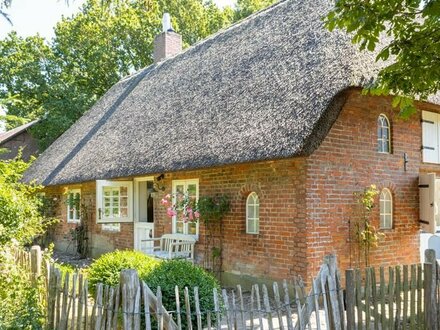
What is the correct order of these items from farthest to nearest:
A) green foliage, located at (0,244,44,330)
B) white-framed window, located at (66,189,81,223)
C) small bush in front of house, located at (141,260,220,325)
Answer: white-framed window, located at (66,189,81,223) < small bush in front of house, located at (141,260,220,325) < green foliage, located at (0,244,44,330)

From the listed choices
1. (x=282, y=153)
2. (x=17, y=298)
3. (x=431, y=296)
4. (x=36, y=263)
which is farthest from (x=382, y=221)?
(x=17, y=298)

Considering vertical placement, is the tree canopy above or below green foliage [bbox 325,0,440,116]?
above

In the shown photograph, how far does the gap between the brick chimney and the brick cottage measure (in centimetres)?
568

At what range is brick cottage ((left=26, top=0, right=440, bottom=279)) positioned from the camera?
808 cm

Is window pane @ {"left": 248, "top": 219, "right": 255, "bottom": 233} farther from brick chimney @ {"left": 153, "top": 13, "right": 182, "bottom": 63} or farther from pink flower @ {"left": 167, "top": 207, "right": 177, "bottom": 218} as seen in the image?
brick chimney @ {"left": 153, "top": 13, "right": 182, "bottom": 63}

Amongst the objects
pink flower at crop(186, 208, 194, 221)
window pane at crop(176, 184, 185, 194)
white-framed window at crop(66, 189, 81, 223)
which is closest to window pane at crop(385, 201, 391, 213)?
pink flower at crop(186, 208, 194, 221)

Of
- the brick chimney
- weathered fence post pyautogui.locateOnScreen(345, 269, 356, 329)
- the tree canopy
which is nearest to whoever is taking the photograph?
weathered fence post pyautogui.locateOnScreen(345, 269, 356, 329)

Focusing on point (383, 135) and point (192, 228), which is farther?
point (192, 228)

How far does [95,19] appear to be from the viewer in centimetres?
2675

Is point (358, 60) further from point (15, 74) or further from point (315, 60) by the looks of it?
point (15, 74)

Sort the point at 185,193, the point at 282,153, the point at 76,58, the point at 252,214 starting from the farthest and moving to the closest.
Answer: the point at 76,58, the point at 185,193, the point at 252,214, the point at 282,153

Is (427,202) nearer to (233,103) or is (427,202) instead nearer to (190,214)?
(233,103)

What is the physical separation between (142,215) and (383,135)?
7877 mm

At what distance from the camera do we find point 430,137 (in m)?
10.2
